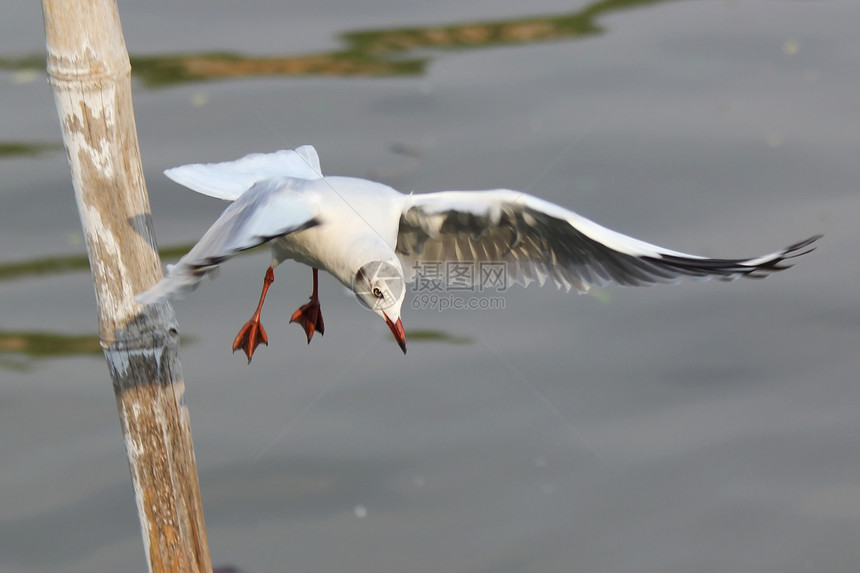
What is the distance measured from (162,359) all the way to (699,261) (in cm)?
151

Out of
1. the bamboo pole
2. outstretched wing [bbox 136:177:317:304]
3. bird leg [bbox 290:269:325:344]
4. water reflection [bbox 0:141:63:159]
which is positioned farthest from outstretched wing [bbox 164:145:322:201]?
water reflection [bbox 0:141:63:159]

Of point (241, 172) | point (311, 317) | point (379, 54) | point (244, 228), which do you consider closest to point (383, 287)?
point (244, 228)

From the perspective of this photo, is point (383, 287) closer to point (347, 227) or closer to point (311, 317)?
point (347, 227)

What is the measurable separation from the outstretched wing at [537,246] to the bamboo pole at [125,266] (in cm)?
79

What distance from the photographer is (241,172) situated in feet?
10.2

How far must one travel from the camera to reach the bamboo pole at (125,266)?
244 cm

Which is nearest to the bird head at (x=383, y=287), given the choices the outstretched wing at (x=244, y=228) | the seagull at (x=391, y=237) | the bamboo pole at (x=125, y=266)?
the seagull at (x=391, y=237)

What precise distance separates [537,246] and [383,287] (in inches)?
28.2

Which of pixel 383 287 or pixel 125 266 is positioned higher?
pixel 125 266

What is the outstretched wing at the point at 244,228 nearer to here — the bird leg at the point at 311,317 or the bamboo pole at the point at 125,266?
the bamboo pole at the point at 125,266

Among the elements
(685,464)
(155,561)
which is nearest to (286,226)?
(155,561)

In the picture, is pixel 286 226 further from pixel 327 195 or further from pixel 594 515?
pixel 594 515

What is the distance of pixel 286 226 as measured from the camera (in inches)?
102

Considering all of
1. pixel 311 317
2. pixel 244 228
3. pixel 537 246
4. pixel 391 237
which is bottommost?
pixel 311 317
